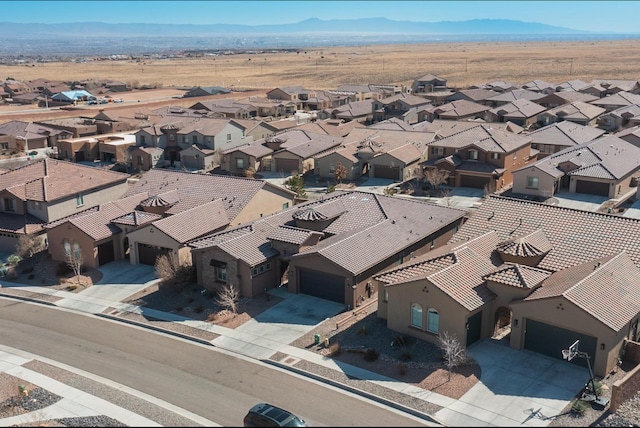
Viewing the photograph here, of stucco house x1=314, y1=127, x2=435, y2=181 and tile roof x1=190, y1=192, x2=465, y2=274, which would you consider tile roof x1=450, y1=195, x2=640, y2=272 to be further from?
stucco house x1=314, y1=127, x2=435, y2=181

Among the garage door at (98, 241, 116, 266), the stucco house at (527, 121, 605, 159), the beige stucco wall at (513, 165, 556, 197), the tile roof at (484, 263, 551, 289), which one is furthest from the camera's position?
the stucco house at (527, 121, 605, 159)

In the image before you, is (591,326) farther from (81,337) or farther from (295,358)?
(81,337)

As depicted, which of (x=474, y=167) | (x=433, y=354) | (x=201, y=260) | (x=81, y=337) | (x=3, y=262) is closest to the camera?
(x=433, y=354)

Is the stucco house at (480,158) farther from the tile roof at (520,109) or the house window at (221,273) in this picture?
the house window at (221,273)

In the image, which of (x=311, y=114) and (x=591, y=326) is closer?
(x=591, y=326)

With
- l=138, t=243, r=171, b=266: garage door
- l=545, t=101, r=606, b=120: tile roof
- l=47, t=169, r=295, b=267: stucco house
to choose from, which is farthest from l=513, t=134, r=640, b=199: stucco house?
l=138, t=243, r=171, b=266: garage door

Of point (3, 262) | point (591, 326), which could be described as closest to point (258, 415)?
point (591, 326)

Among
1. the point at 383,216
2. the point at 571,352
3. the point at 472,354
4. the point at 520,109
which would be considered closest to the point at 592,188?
the point at 383,216
